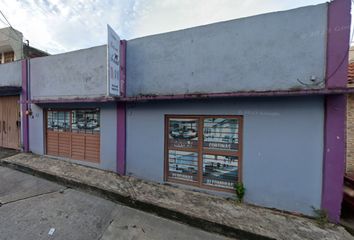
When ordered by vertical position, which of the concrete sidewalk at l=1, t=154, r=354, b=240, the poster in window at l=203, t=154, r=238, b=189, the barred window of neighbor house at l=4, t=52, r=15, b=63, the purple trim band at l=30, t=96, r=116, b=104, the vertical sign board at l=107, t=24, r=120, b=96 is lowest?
the concrete sidewalk at l=1, t=154, r=354, b=240

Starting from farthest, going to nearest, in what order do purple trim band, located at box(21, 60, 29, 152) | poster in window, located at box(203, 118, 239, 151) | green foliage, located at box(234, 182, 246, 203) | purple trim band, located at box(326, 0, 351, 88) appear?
purple trim band, located at box(21, 60, 29, 152)
poster in window, located at box(203, 118, 239, 151)
green foliage, located at box(234, 182, 246, 203)
purple trim band, located at box(326, 0, 351, 88)

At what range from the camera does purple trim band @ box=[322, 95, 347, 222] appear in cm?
352

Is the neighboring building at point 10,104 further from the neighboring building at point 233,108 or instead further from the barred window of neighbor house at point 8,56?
the neighboring building at point 233,108

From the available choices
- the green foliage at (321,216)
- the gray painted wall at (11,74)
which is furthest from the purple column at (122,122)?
the gray painted wall at (11,74)

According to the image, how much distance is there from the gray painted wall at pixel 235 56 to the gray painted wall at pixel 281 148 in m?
0.44

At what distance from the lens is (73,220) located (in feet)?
12.2

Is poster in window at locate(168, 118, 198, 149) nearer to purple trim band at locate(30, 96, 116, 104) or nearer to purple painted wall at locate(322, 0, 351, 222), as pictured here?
purple trim band at locate(30, 96, 116, 104)

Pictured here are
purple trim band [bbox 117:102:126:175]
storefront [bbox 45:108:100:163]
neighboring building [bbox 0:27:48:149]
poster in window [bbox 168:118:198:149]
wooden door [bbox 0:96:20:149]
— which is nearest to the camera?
poster in window [bbox 168:118:198:149]

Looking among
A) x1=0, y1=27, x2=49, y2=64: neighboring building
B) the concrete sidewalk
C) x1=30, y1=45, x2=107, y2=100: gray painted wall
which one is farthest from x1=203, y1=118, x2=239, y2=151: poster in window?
x1=0, y1=27, x2=49, y2=64: neighboring building

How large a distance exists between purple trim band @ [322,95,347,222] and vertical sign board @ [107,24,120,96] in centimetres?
497

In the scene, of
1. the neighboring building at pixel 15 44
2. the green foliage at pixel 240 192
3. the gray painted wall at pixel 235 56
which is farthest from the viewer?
the neighboring building at pixel 15 44

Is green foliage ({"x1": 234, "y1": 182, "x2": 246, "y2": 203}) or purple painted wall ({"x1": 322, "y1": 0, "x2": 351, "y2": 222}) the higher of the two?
purple painted wall ({"x1": 322, "y1": 0, "x2": 351, "y2": 222})

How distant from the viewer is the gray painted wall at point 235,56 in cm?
377

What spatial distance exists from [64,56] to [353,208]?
9.72 meters
